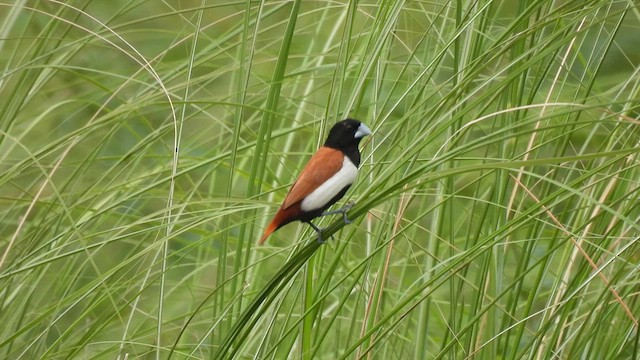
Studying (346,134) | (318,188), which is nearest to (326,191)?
(318,188)

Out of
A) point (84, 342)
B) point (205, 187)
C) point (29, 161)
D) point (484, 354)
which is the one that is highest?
point (29, 161)

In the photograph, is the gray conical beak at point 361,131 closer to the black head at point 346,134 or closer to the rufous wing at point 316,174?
the black head at point 346,134

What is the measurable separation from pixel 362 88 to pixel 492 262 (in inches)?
19.4

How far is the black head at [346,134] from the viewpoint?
6.23ft

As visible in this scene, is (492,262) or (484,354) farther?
(492,262)

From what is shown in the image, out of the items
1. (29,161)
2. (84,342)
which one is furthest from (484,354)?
(29,161)

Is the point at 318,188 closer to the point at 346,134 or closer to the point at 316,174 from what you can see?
the point at 316,174

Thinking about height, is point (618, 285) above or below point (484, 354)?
above

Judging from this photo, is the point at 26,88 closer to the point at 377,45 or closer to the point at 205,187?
the point at 377,45

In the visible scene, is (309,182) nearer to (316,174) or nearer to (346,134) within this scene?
(316,174)

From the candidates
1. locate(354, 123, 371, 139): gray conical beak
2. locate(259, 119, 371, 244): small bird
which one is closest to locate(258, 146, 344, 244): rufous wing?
locate(259, 119, 371, 244): small bird

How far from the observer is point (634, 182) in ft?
5.95

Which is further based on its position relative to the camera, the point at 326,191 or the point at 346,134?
the point at 346,134

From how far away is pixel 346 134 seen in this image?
192 cm
